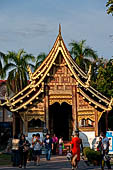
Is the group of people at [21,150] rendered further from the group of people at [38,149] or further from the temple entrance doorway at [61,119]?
the temple entrance doorway at [61,119]

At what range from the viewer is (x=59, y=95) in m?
25.4

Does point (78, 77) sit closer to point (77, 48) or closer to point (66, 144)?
point (66, 144)

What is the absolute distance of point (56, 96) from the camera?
1000 inches

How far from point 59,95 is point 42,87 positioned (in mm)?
1358

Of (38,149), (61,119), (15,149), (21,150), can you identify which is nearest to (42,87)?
(61,119)

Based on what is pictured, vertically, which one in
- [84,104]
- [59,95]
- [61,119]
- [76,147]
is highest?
[59,95]

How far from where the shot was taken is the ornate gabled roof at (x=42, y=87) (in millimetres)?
24734

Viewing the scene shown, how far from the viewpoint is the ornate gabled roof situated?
81.1ft

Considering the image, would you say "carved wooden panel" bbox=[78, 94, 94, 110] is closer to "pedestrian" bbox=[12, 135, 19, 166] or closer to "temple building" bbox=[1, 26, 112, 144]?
"temple building" bbox=[1, 26, 112, 144]

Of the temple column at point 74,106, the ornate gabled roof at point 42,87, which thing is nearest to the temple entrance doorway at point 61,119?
the temple column at point 74,106

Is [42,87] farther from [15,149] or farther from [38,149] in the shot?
[15,149]

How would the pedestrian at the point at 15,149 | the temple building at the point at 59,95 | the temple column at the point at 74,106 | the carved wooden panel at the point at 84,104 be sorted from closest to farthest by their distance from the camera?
the pedestrian at the point at 15,149, the temple building at the point at 59,95, the temple column at the point at 74,106, the carved wooden panel at the point at 84,104

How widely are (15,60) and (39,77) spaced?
1603 centimetres

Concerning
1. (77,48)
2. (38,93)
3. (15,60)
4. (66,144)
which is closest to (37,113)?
(38,93)
